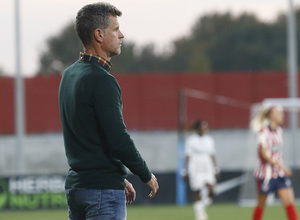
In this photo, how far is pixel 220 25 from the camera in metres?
66.4

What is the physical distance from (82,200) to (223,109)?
1152 inches

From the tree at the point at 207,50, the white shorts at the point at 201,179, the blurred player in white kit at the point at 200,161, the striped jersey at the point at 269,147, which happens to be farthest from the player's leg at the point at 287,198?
the tree at the point at 207,50

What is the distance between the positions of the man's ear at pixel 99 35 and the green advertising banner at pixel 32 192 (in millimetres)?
14707

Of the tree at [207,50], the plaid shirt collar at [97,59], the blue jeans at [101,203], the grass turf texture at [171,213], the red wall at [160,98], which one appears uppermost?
the tree at [207,50]

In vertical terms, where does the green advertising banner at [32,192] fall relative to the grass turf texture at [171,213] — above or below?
above

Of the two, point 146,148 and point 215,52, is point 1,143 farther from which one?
point 215,52

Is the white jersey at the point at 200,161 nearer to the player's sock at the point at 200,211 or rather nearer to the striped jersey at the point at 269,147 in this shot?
the player's sock at the point at 200,211

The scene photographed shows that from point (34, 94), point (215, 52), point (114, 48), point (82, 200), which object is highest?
point (215, 52)

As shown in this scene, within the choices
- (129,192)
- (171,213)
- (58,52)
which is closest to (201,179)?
(171,213)

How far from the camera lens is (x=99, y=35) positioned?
16.2 ft

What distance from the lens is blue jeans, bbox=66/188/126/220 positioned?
4836 millimetres

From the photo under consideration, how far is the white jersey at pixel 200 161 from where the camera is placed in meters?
17.1

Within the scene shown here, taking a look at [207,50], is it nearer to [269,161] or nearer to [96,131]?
[269,161]

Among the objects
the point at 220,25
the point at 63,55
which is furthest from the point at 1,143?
the point at 220,25
